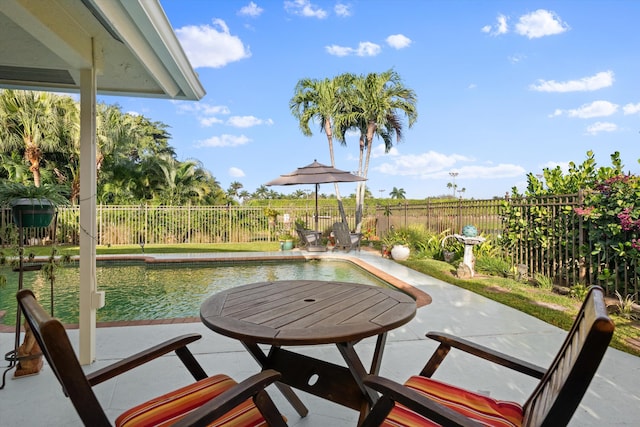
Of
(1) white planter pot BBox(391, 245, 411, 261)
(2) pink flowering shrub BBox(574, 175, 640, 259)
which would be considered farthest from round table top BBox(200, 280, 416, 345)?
(1) white planter pot BBox(391, 245, 411, 261)

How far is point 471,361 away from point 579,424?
856mm

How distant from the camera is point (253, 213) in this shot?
1396 centimetres

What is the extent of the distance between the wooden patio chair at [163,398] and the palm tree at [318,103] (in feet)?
40.6

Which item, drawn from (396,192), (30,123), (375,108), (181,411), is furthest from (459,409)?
(396,192)

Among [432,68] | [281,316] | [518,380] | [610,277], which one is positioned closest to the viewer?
[281,316]

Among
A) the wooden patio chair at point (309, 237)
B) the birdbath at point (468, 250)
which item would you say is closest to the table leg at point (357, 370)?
the birdbath at point (468, 250)

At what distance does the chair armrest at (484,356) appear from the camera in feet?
4.66

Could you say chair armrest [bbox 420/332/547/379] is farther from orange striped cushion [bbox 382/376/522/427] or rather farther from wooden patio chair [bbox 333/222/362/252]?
wooden patio chair [bbox 333/222/362/252]

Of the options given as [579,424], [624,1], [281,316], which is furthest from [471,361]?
[624,1]

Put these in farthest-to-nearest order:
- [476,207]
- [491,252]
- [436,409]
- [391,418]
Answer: [476,207] < [491,252] < [391,418] < [436,409]

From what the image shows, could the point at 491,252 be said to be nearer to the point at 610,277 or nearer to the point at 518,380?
the point at 610,277

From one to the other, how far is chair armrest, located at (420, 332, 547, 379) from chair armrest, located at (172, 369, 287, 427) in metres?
0.81

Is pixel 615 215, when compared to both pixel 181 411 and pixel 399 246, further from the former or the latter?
pixel 181 411

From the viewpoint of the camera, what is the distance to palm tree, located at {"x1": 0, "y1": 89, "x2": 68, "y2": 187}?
12875 millimetres
